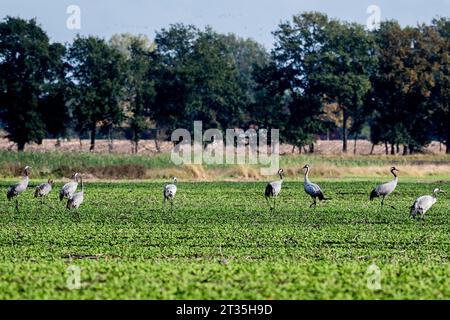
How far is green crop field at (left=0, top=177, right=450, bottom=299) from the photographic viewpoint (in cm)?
1861

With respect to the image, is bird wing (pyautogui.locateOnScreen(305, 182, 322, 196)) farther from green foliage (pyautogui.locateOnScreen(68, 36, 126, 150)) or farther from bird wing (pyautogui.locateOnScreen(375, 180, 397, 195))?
green foliage (pyautogui.locateOnScreen(68, 36, 126, 150))

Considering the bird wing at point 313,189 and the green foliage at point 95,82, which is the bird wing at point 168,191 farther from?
the green foliage at point 95,82

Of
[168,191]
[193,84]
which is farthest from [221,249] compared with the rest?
[193,84]

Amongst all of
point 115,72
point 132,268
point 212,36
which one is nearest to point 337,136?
point 212,36

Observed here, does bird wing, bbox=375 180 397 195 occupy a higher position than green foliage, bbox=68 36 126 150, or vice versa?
green foliage, bbox=68 36 126 150

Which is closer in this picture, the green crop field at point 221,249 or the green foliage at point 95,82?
the green crop field at point 221,249

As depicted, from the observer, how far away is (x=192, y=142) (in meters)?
109

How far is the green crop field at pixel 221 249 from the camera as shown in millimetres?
18609

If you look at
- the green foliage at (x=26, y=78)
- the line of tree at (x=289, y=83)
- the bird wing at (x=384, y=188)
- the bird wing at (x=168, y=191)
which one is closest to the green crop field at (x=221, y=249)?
the bird wing at (x=168, y=191)

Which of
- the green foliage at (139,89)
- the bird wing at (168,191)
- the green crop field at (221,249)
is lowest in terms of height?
the green crop field at (221,249)

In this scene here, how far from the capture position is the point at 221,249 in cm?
2588

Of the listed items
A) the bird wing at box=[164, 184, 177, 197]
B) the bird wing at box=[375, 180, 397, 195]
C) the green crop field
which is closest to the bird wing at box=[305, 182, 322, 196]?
the green crop field

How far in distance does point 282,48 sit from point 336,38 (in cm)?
557

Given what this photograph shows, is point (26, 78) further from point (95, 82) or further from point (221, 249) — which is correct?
point (221, 249)
